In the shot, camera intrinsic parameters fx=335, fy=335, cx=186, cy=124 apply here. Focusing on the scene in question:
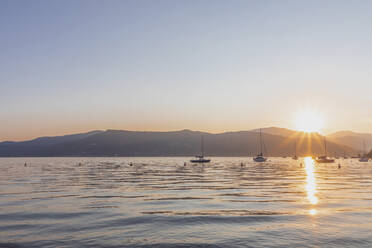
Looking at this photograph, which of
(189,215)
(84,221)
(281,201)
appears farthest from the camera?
(281,201)

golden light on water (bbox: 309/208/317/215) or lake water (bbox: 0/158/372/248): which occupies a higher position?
lake water (bbox: 0/158/372/248)

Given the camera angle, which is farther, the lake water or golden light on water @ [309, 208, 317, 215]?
golden light on water @ [309, 208, 317, 215]

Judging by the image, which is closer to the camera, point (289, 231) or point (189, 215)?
point (289, 231)

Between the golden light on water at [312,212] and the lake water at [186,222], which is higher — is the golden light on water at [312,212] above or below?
below

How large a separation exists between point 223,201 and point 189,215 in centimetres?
918

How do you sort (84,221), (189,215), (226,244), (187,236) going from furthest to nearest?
(189,215) < (84,221) < (187,236) < (226,244)

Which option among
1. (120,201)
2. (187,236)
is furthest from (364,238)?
(120,201)

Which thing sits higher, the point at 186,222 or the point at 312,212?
the point at 186,222

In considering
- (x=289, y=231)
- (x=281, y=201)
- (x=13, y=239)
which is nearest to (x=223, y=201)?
(x=281, y=201)

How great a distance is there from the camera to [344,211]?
97.1 feet

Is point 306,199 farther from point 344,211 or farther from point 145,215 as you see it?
point 145,215

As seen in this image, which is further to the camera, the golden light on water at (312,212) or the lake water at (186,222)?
the golden light on water at (312,212)

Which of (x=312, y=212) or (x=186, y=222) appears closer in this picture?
(x=186, y=222)

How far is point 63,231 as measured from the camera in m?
22.2
